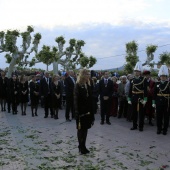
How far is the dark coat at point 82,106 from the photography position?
7020 mm

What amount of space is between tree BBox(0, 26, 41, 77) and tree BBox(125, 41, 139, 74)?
10.3m

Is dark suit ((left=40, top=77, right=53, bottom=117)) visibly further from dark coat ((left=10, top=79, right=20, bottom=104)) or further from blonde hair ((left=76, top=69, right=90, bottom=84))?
blonde hair ((left=76, top=69, right=90, bottom=84))

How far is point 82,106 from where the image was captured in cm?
706

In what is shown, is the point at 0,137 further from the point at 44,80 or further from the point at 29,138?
the point at 44,80

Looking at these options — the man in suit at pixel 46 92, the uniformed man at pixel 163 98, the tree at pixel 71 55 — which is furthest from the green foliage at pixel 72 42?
the uniformed man at pixel 163 98

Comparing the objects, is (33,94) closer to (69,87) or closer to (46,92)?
(46,92)

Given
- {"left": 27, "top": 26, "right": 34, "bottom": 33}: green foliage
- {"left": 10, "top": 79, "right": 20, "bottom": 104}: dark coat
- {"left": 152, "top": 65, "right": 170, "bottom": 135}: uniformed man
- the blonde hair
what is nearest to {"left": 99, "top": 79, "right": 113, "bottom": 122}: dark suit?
{"left": 152, "top": 65, "right": 170, "bottom": 135}: uniformed man

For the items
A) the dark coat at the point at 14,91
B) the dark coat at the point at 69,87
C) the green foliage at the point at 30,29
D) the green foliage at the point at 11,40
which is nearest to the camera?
the dark coat at the point at 69,87

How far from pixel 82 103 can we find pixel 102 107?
13.8ft

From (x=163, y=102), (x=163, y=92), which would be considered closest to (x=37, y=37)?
(x=163, y=92)

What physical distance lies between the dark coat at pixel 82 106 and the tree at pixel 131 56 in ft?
85.4

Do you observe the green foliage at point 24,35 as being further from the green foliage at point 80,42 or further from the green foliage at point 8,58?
the green foliage at point 80,42

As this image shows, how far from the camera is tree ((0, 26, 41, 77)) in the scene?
29.2 m

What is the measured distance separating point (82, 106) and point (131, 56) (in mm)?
27631
